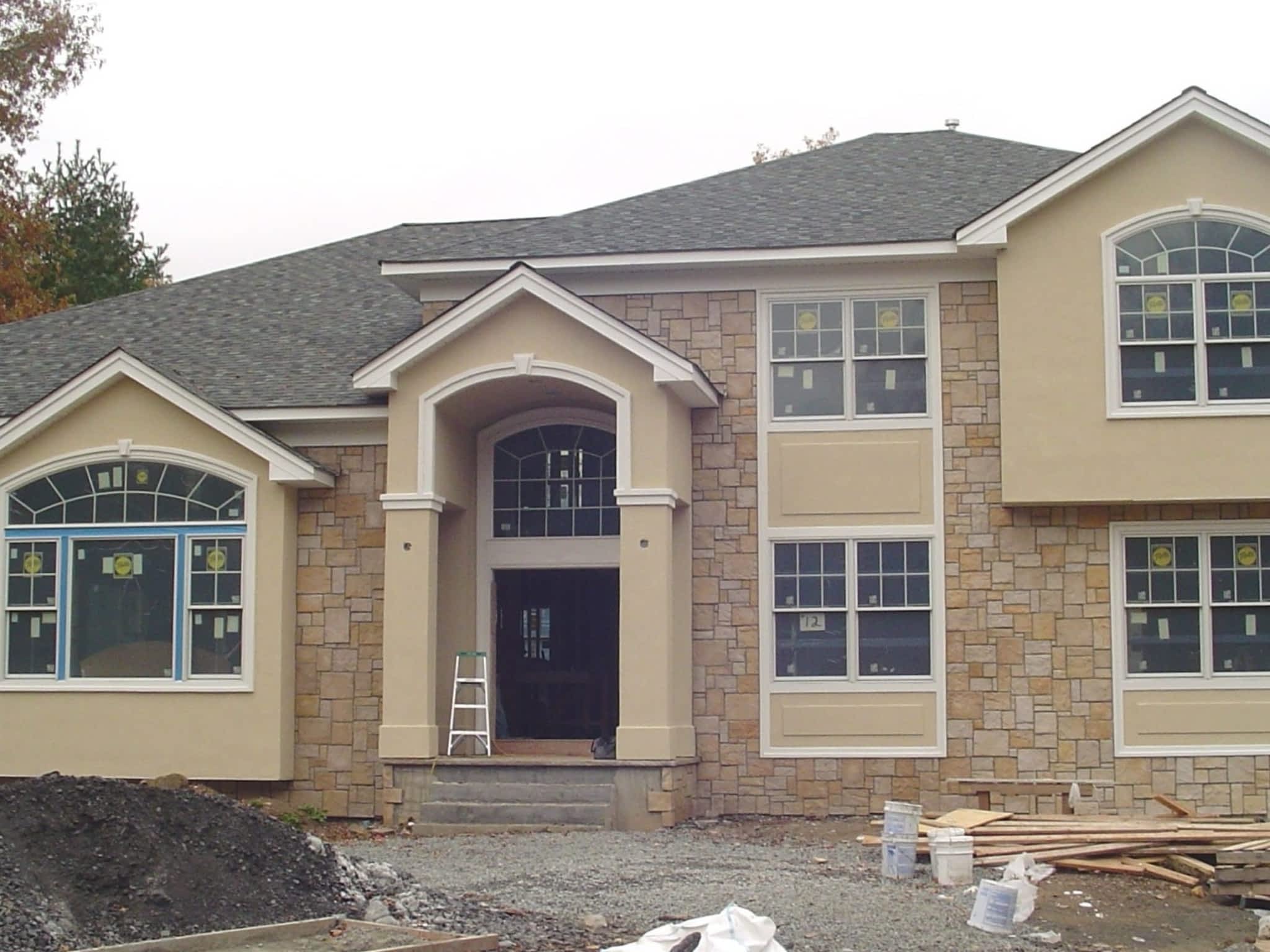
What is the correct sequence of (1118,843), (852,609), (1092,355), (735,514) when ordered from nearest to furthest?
(1118,843), (1092,355), (852,609), (735,514)

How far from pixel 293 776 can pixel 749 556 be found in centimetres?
524

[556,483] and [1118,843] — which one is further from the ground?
[556,483]

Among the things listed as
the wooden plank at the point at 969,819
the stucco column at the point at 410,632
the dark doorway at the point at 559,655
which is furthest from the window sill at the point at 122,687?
the wooden plank at the point at 969,819

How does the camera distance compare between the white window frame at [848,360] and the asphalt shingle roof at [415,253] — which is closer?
the white window frame at [848,360]

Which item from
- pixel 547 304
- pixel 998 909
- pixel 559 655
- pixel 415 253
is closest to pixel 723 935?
pixel 998 909

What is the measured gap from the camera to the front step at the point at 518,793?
16.3 meters

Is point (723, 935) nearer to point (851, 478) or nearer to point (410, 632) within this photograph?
point (410, 632)

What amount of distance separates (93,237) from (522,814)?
2952cm

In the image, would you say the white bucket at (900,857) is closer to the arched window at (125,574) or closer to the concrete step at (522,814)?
the concrete step at (522,814)

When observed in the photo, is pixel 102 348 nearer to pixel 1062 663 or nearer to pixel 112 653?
pixel 112 653

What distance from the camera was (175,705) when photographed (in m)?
17.8

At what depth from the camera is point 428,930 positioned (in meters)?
10.1

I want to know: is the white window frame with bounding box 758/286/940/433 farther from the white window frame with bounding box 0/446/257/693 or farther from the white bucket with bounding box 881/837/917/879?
the white bucket with bounding box 881/837/917/879

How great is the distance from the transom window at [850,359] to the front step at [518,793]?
433cm
